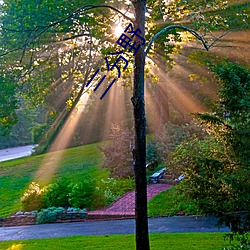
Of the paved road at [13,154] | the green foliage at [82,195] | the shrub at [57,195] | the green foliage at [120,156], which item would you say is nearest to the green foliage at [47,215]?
the green foliage at [82,195]

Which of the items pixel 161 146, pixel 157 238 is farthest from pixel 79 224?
pixel 161 146

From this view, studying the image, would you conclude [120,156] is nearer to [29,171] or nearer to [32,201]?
[32,201]

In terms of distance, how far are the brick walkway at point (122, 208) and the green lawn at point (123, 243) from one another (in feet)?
6.25

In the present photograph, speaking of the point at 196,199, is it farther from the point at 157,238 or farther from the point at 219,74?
the point at 157,238

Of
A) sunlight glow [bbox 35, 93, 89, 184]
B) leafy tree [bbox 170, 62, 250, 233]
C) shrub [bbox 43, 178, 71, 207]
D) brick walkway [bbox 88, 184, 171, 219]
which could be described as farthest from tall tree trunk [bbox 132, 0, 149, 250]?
sunlight glow [bbox 35, 93, 89, 184]

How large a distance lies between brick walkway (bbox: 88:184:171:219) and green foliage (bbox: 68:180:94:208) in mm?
590

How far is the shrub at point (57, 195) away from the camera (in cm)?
1120

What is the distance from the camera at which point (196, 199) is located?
159 inches

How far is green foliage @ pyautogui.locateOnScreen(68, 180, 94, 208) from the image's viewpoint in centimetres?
1078

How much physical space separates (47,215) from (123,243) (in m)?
3.97

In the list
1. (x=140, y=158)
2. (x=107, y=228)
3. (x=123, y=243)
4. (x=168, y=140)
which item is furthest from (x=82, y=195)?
(x=140, y=158)

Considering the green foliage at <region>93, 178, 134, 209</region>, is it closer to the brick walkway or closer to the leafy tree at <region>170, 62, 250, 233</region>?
the brick walkway

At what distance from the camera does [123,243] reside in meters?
6.88

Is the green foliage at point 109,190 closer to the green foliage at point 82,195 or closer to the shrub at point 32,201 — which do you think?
the green foliage at point 82,195
